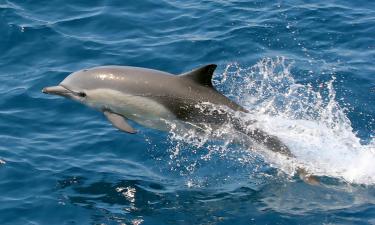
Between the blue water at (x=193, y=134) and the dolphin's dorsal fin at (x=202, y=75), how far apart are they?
934 millimetres

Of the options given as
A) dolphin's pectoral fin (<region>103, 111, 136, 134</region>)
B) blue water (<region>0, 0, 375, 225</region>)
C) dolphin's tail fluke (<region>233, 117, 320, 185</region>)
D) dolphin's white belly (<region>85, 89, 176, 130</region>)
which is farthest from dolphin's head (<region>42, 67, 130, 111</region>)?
dolphin's tail fluke (<region>233, 117, 320, 185</region>)

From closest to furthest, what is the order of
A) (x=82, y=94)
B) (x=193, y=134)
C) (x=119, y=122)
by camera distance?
1. (x=119, y=122)
2. (x=193, y=134)
3. (x=82, y=94)

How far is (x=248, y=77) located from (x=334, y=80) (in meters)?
1.62

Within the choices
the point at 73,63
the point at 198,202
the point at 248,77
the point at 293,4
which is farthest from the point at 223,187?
the point at 293,4

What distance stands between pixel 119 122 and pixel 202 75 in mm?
1409

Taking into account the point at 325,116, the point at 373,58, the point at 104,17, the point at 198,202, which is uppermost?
the point at 104,17

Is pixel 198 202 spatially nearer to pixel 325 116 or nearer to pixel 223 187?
pixel 223 187

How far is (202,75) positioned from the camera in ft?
34.5

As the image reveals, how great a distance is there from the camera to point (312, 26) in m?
15.9

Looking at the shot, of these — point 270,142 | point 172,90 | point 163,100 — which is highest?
point 172,90

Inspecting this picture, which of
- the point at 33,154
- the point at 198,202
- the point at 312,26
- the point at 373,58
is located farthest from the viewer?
the point at 312,26

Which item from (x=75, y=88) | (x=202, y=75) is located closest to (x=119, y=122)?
(x=75, y=88)

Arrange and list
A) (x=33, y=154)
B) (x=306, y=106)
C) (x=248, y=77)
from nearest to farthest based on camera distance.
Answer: (x=33, y=154) < (x=306, y=106) < (x=248, y=77)

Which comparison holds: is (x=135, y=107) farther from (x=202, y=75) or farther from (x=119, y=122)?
(x=202, y=75)
